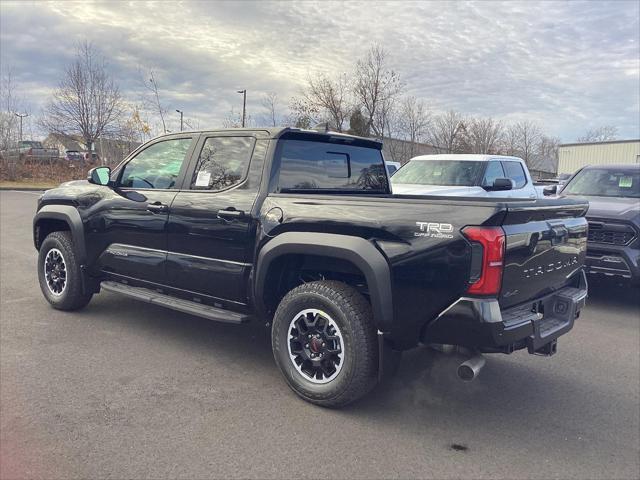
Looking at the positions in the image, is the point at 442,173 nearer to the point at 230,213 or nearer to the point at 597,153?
the point at 230,213

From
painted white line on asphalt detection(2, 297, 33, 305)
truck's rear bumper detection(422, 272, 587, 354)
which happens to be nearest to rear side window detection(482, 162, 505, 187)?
truck's rear bumper detection(422, 272, 587, 354)

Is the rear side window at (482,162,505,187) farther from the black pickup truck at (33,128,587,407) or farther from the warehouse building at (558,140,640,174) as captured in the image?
the warehouse building at (558,140,640,174)

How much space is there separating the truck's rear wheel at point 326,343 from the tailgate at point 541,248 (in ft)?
2.98

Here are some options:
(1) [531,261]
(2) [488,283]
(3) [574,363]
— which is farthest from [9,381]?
(3) [574,363]

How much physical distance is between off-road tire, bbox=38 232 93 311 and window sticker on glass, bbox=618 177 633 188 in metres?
7.35

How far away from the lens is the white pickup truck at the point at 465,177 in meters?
8.34

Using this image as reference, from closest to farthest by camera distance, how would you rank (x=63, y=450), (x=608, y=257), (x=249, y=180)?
(x=63, y=450)
(x=249, y=180)
(x=608, y=257)

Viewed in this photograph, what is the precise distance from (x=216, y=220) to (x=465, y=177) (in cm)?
584

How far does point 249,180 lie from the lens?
401cm

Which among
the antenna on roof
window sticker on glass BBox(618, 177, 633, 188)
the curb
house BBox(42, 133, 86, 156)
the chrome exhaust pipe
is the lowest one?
the chrome exhaust pipe

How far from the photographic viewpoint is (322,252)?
135 inches

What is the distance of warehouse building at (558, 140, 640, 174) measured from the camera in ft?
127

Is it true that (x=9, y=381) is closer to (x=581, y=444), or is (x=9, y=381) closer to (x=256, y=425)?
(x=256, y=425)

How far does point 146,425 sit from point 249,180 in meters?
1.89
